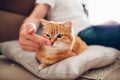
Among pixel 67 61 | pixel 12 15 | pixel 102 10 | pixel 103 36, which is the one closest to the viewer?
pixel 67 61

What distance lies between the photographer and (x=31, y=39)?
0.85 metres

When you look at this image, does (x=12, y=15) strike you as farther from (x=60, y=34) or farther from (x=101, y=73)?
(x=101, y=73)

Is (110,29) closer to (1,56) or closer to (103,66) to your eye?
(103,66)

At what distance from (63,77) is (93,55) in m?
0.17

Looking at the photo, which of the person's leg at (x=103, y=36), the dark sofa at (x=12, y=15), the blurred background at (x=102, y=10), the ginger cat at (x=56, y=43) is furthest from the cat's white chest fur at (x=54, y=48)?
the blurred background at (x=102, y=10)

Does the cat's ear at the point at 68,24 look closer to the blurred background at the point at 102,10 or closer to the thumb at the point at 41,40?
the thumb at the point at 41,40

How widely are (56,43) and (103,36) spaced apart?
326mm

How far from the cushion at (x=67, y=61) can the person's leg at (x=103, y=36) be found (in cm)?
4

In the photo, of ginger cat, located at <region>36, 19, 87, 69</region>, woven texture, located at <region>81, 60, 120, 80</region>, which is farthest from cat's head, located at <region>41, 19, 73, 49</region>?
woven texture, located at <region>81, 60, 120, 80</region>

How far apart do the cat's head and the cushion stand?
2.4 inches

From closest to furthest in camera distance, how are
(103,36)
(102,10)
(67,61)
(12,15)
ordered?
(67,61) < (103,36) < (12,15) < (102,10)

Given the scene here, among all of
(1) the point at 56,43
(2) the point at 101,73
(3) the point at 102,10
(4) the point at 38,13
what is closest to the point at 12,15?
(4) the point at 38,13

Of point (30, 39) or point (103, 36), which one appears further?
point (103, 36)

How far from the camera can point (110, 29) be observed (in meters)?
1.02
